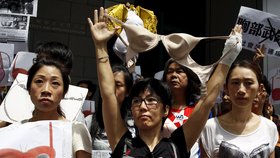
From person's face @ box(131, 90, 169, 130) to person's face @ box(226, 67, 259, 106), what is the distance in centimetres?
55

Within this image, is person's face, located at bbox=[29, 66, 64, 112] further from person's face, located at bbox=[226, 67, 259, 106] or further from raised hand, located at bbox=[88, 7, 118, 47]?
person's face, located at bbox=[226, 67, 259, 106]

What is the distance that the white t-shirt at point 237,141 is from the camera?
2678 millimetres

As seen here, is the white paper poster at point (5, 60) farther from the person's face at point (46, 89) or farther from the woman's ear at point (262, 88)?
the woman's ear at point (262, 88)

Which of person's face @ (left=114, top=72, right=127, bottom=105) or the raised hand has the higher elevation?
the raised hand

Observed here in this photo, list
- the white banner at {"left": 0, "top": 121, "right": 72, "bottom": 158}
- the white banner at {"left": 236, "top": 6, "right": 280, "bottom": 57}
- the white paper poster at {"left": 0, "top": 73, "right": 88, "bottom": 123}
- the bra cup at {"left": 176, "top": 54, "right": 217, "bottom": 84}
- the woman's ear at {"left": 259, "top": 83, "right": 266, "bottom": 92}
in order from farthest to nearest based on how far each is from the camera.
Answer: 1. the white banner at {"left": 236, "top": 6, "right": 280, "bottom": 57}
2. the woman's ear at {"left": 259, "top": 83, "right": 266, "bottom": 92}
3. the white paper poster at {"left": 0, "top": 73, "right": 88, "bottom": 123}
4. the bra cup at {"left": 176, "top": 54, "right": 217, "bottom": 84}
5. the white banner at {"left": 0, "top": 121, "right": 72, "bottom": 158}

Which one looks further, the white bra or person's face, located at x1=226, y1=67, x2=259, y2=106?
person's face, located at x1=226, y1=67, x2=259, y2=106

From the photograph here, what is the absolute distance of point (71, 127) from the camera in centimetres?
244

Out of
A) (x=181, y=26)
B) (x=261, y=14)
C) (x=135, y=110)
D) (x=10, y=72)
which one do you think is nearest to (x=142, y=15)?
(x=261, y=14)

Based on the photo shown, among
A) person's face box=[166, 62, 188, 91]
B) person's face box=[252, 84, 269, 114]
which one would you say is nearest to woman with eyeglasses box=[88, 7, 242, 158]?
person's face box=[166, 62, 188, 91]

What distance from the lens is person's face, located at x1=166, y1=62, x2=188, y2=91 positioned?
318 centimetres

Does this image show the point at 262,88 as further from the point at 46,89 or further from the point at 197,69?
the point at 46,89

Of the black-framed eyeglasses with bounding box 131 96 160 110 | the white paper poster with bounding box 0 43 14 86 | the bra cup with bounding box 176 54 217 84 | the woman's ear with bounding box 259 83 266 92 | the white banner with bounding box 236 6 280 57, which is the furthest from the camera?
the white banner with bounding box 236 6 280 57

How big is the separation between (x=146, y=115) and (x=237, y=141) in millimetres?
656

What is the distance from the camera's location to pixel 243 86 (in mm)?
2773
